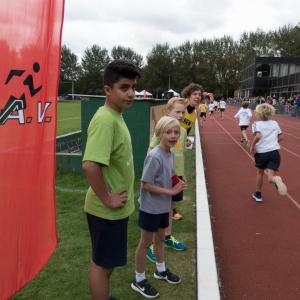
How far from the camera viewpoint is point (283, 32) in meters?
87.6

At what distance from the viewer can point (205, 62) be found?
96.9 m

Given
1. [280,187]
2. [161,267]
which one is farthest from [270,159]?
[161,267]

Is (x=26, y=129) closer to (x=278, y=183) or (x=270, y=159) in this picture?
(x=278, y=183)

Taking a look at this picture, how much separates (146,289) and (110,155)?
1485mm

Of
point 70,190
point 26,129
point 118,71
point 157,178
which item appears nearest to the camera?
point 26,129

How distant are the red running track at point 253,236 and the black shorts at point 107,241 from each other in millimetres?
→ 1438

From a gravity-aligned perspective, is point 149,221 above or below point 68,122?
below

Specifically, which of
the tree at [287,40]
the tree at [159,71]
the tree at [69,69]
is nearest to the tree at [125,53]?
the tree at [159,71]

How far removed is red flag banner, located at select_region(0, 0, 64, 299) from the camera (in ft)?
6.75

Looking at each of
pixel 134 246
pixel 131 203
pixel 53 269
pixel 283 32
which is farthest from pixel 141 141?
pixel 283 32

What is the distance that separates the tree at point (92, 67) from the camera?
4269 inches

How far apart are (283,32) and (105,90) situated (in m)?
94.9

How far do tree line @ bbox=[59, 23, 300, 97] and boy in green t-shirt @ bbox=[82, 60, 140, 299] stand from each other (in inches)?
3464

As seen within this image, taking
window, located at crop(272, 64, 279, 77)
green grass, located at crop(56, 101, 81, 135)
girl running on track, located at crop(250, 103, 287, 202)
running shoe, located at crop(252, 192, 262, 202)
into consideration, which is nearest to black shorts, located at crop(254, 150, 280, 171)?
girl running on track, located at crop(250, 103, 287, 202)
